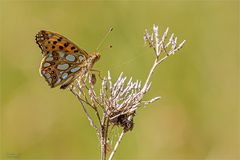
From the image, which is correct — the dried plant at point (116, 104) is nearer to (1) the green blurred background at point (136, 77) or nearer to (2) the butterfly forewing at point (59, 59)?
(2) the butterfly forewing at point (59, 59)

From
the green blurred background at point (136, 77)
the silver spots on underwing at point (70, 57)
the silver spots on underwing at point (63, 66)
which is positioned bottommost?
the silver spots on underwing at point (63, 66)

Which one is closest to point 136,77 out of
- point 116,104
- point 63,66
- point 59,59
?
point 59,59

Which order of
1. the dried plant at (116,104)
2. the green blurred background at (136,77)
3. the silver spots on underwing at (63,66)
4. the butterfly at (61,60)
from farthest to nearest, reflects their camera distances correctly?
the green blurred background at (136,77) → the silver spots on underwing at (63,66) → the butterfly at (61,60) → the dried plant at (116,104)

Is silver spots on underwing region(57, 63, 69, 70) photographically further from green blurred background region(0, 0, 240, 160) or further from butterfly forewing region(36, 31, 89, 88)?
green blurred background region(0, 0, 240, 160)

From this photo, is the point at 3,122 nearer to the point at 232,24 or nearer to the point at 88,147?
the point at 88,147

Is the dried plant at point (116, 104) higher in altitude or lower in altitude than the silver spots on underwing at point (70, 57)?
lower

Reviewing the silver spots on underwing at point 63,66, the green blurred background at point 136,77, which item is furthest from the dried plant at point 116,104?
the green blurred background at point 136,77
